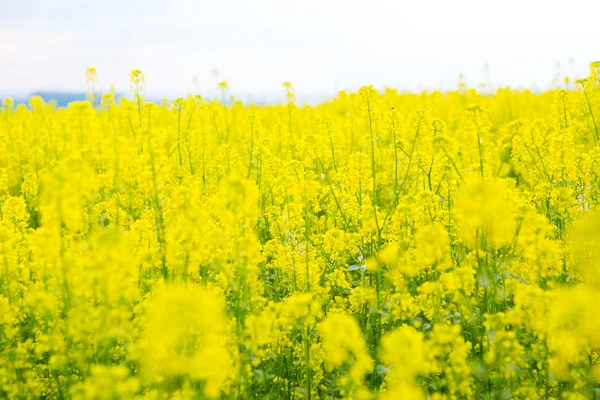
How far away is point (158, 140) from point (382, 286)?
1.63 m

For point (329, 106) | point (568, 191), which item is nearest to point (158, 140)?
point (568, 191)

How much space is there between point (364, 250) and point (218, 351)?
2155 mm

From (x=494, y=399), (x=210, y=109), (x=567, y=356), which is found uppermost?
(x=210, y=109)

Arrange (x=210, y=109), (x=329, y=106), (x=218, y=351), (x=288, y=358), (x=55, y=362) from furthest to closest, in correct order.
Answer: (x=329, y=106) → (x=210, y=109) → (x=288, y=358) → (x=55, y=362) → (x=218, y=351)

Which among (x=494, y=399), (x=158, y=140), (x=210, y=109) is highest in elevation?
(x=210, y=109)

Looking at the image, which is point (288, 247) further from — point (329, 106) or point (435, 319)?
point (329, 106)

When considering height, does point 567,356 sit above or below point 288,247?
below

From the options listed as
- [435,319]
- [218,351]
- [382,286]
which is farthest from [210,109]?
[218,351]

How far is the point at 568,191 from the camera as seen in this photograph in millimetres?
3596

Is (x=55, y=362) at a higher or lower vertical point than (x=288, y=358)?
higher

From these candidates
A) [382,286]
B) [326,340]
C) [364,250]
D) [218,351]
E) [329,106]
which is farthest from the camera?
[329,106]

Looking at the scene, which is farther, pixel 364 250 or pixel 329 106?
pixel 329 106

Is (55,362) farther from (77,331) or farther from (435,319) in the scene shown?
(435,319)

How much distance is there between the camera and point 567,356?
7.91ft
